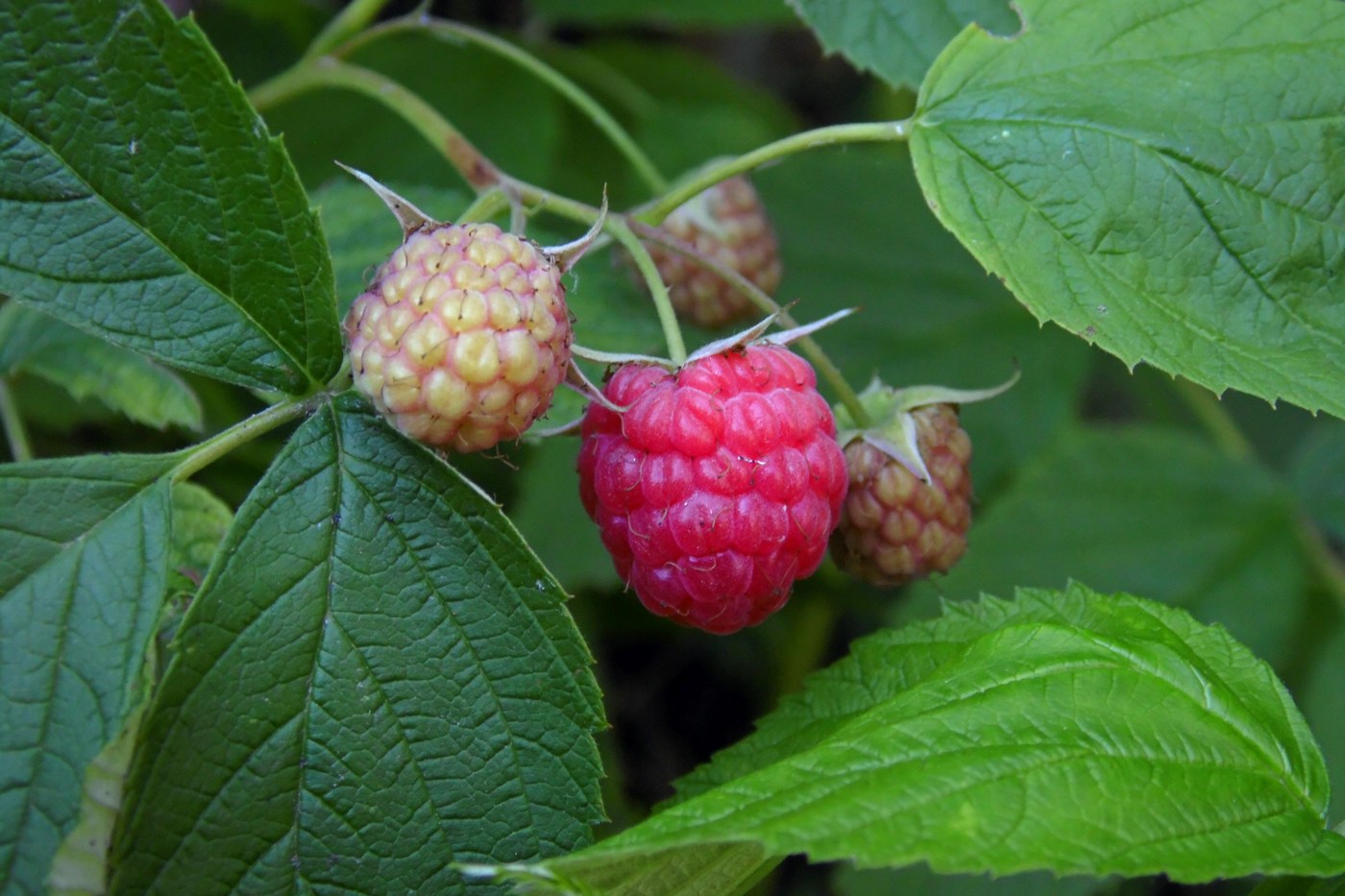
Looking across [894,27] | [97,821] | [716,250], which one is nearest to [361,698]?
[97,821]

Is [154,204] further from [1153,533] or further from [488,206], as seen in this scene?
[1153,533]

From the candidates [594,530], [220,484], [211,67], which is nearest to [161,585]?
[211,67]

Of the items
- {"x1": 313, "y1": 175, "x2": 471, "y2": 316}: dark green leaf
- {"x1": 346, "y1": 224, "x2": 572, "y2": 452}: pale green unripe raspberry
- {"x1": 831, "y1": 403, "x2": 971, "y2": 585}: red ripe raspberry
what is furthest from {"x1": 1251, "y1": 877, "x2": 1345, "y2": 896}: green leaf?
{"x1": 313, "y1": 175, "x2": 471, "y2": 316}: dark green leaf

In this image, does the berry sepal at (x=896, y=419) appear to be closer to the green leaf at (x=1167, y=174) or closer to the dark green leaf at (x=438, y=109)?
the green leaf at (x=1167, y=174)

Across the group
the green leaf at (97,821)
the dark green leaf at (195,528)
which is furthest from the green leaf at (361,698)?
the dark green leaf at (195,528)

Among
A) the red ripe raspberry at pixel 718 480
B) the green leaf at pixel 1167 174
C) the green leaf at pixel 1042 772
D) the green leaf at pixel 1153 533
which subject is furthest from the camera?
the green leaf at pixel 1153 533

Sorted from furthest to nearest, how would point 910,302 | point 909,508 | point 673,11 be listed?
1. point 673,11
2. point 910,302
3. point 909,508

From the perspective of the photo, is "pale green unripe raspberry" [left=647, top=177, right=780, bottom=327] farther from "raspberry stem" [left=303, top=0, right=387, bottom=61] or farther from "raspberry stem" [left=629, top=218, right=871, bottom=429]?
"raspberry stem" [left=303, top=0, right=387, bottom=61]
